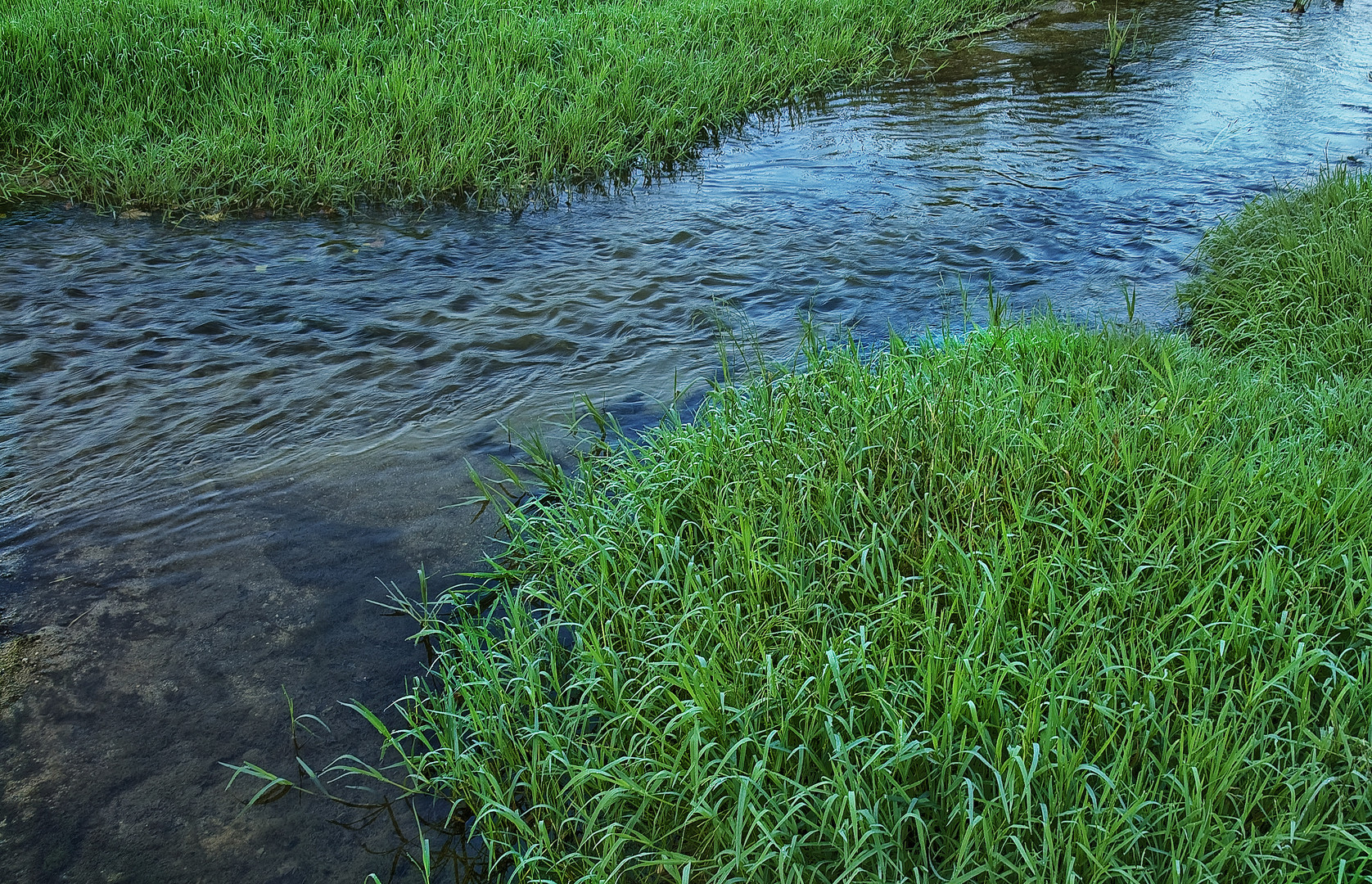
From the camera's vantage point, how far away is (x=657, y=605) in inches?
113

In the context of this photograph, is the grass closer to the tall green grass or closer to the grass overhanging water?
the grass overhanging water

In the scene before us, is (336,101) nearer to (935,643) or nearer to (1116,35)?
(935,643)

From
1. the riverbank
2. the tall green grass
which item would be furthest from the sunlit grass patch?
the tall green grass

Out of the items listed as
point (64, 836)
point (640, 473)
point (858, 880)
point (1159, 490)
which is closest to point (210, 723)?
point (64, 836)

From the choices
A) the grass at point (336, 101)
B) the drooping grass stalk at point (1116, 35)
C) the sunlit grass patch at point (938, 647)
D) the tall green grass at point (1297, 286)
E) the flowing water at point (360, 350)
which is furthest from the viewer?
the drooping grass stalk at point (1116, 35)

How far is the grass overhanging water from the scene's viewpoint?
6.86ft

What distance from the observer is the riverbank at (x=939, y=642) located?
2.09m

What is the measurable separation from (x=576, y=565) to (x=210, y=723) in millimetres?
1169

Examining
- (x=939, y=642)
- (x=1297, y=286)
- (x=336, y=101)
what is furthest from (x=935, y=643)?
(x=336, y=101)

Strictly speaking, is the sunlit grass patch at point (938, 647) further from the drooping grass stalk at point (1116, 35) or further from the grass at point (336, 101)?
the drooping grass stalk at point (1116, 35)

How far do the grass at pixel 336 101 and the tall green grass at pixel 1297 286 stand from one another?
4.07 m

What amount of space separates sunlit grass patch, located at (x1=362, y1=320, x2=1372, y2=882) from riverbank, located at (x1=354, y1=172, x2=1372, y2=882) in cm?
1

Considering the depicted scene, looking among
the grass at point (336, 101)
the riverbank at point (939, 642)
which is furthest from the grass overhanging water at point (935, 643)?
the grass at point (336, 101)

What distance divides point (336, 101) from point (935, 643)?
6.35 meters
